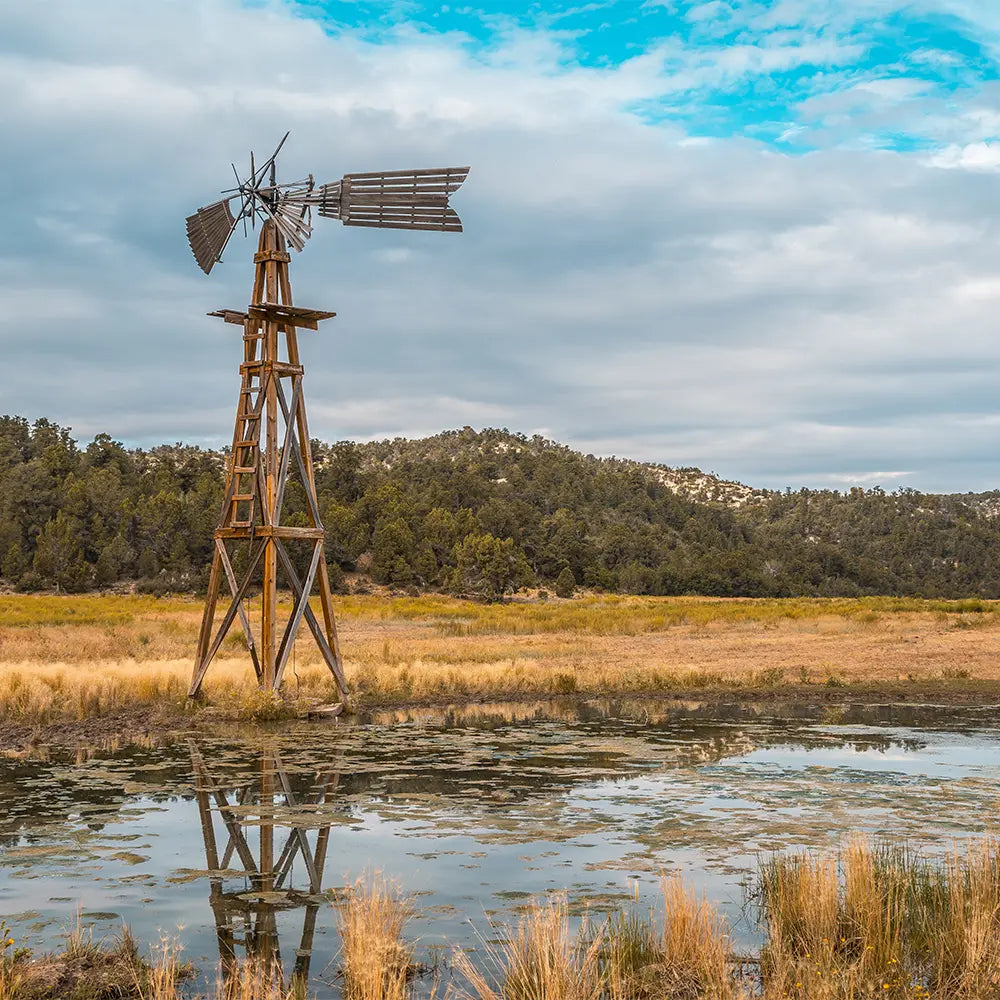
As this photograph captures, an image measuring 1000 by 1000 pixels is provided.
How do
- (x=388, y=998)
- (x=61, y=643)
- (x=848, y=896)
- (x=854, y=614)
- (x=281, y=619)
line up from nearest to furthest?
(x=388, y=998)
(x=848, y=896)
(x=61, y=643)
(x=281, y=619)
(x=854, y=614)

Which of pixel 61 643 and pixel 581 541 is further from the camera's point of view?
pixel 581 541

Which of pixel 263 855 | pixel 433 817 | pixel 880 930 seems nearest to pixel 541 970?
pixel 880 930

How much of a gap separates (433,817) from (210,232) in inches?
532

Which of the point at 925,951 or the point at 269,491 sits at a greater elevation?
the point at 269,491

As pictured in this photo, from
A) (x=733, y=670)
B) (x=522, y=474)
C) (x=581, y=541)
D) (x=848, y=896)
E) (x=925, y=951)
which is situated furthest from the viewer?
(x=522, y=474)

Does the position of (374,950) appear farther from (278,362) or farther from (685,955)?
(278,362)

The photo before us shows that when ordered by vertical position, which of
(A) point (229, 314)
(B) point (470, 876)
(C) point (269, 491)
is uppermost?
(A) point (229, 314)

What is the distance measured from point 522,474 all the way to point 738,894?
120 meters

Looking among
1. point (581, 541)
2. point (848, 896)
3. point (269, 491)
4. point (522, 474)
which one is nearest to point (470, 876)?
point (848, 896)

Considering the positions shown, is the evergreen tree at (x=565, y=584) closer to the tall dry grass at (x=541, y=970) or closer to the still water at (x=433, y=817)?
the still water at (x=433, y=817)

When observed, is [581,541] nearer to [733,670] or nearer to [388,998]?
[733,670]

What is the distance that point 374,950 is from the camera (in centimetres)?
693

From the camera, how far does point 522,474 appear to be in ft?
423

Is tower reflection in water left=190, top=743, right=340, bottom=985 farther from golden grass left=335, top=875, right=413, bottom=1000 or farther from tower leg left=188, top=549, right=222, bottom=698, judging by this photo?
tower leg left=188, top=549, right=222, bottom=698
